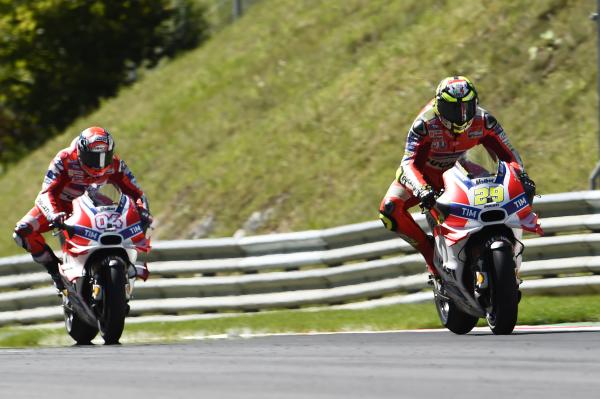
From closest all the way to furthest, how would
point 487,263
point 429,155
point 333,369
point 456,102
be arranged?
point 333,369
point 487,263
point 456,102
point 429,155

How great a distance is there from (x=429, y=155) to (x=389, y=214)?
0.55 meters

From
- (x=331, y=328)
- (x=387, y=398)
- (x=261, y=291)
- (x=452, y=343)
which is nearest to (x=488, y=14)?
(x=261, y=291)

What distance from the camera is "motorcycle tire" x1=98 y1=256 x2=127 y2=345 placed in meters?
11.0

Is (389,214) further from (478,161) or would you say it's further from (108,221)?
(108,221)

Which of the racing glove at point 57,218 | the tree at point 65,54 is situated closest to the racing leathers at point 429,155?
the racing glove at point 57,218

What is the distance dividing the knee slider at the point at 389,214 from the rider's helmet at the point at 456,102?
84 centimetres

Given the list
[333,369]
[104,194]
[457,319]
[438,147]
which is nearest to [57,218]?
[104,194]

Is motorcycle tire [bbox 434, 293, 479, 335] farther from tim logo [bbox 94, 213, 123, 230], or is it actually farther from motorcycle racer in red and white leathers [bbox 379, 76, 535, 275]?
tim logo [bbox 94, 213, 123, 230]

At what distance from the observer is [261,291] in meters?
14.8

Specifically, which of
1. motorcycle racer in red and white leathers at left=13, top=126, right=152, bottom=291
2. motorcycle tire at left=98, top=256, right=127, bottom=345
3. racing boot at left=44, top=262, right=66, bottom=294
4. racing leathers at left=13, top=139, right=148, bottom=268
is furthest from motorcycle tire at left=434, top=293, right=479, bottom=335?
racing boot at left=44, top=262, right=66, bottom=294

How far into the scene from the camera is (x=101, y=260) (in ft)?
37.2

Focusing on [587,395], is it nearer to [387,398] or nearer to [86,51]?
[387,398]

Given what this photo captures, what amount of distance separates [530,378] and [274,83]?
1937 centimetres

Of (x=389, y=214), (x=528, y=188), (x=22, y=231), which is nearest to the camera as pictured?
(x=528, y=188)
